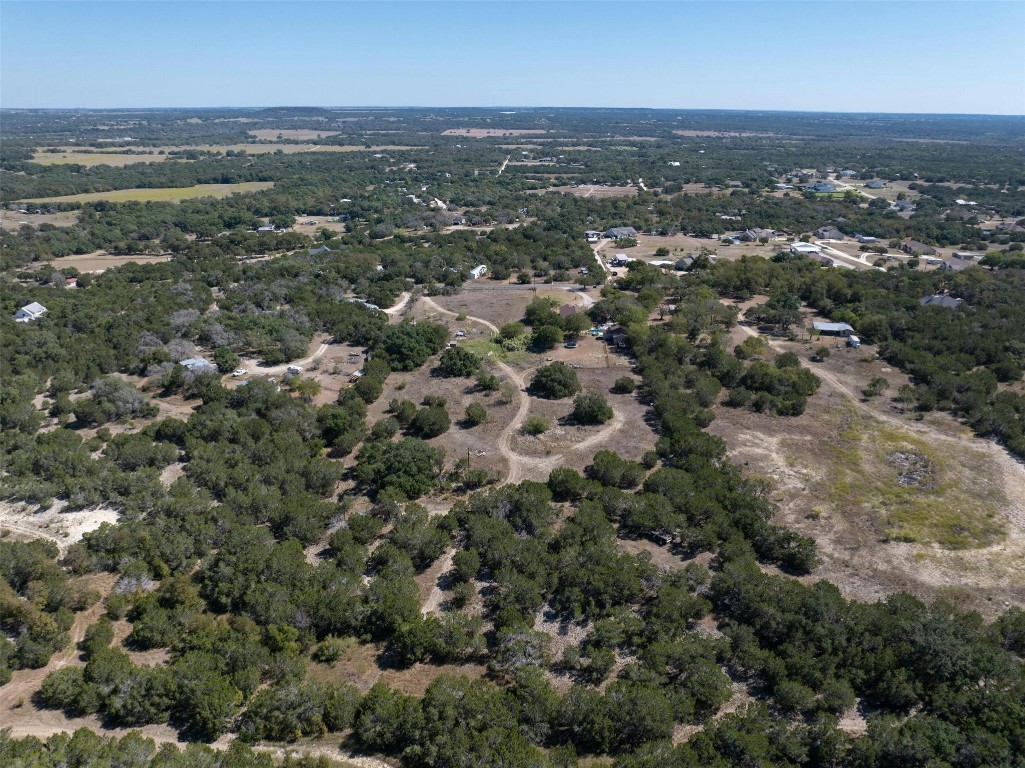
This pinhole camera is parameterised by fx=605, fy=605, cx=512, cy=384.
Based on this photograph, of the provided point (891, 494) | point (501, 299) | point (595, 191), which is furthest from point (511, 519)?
point (595, 191)

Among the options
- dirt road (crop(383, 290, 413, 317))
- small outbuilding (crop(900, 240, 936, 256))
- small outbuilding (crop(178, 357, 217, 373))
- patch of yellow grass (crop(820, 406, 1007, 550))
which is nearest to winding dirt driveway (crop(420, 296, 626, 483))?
patch of yellow grass (crop(820, 406, 1007, 550))

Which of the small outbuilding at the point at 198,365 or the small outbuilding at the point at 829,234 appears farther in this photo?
the small outbuilding at the point at 829,234

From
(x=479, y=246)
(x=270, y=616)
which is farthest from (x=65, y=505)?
(x=479, y=246)

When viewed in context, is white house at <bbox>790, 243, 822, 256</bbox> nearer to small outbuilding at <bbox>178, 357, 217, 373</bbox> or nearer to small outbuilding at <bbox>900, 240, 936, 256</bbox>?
small outbuilding at <bbox>900, 240, 936, 256</bbox>

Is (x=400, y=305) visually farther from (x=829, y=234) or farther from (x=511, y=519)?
(x=829, y=234)

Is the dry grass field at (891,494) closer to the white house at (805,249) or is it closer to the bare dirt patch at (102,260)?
the white house at (805,249)

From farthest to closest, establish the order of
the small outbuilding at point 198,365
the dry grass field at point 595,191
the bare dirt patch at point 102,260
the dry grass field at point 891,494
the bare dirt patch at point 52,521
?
the dry grass field at point 595,191 → the bare dirt patch at point 102,260 → the small outbuilding at point 198,365 → the bare dirt patch at point 52,521 → the dry grass field at point 891,494

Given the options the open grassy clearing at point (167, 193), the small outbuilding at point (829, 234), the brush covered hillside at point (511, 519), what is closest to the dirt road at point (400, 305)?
the brush covered hillside at point (511, 519)
